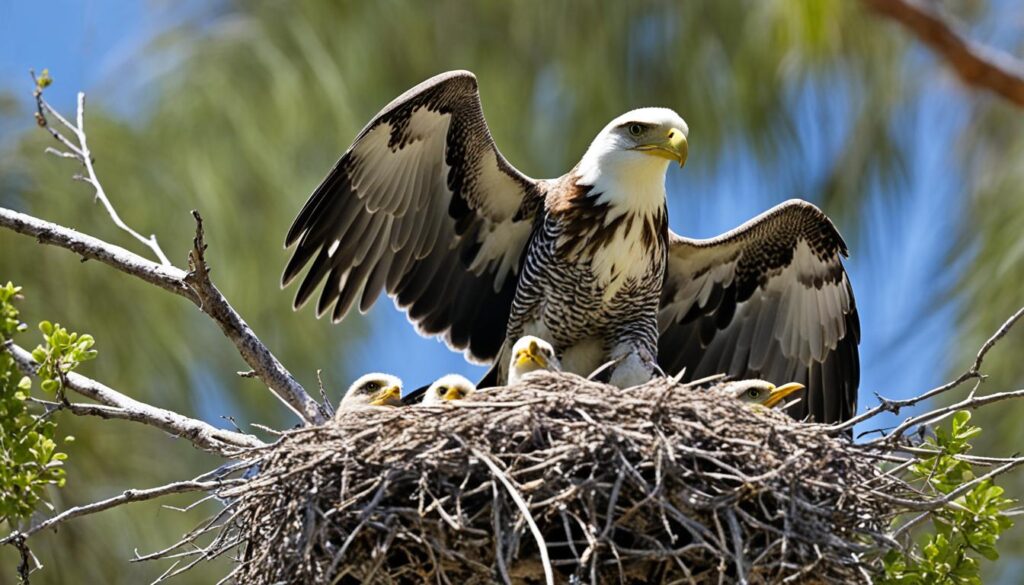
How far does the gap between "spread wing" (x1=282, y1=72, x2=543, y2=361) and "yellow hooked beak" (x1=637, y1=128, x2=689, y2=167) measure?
2.16ft

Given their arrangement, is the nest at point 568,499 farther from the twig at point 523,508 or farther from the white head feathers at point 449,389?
the white head feathers at point 449,389

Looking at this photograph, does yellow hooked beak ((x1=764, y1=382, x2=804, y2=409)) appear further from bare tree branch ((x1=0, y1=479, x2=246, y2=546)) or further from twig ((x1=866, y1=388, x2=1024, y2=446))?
bare tree branch ((x1=0, y1=479, x2=246, y2=546))

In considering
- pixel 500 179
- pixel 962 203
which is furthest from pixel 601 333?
pixel 962 203

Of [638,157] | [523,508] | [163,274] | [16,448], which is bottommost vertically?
[523,508]

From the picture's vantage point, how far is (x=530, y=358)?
503 centimetres

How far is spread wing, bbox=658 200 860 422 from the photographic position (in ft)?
20.6

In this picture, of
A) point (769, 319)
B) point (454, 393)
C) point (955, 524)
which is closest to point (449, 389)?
point (454, 393)

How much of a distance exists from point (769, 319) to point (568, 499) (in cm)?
251

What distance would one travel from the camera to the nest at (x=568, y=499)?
4043 millimetres

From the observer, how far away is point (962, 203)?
9992 millimetres

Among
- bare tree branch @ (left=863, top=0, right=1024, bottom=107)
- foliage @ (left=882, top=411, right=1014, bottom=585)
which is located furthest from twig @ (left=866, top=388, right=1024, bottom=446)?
bare tree branch @ (left=863, top=0, right=1024, bottom=107)

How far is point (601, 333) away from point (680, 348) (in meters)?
0.76

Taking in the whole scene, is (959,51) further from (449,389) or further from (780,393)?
(449,389)

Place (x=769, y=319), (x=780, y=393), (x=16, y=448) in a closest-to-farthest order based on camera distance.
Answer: (x=16, y=448), (x=780, y=393), (x=769, y=319)
